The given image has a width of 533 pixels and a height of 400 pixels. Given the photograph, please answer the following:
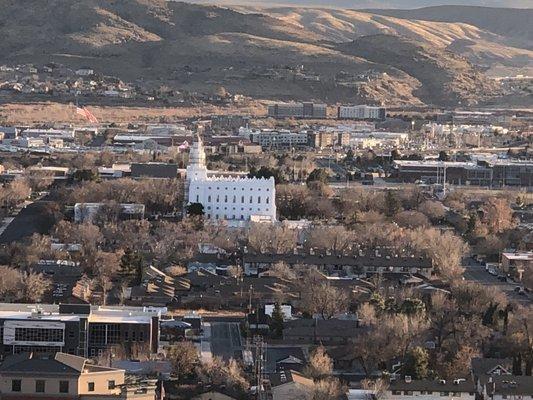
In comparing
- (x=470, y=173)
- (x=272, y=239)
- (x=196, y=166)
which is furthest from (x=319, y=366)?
(x=470, y=173)

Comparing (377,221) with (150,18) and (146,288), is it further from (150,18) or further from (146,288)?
(150,18)

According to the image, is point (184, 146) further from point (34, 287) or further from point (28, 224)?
Answer: point (34, 287)

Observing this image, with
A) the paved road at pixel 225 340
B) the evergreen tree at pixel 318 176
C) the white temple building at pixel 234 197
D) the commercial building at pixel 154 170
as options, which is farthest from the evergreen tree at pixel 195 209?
the paved road at pixel 225 340

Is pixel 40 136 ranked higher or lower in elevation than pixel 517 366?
lower

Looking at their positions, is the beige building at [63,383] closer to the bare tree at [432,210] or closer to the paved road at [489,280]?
the paved road at [489,280]

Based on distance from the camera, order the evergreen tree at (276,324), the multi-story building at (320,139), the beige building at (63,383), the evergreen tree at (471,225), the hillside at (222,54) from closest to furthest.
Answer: the beige building at (63,383)
the evergreen tree at (276,324)
the evergreen tree at (471,225)
the multi-story building at (320,139)
the hillside at (222,54)

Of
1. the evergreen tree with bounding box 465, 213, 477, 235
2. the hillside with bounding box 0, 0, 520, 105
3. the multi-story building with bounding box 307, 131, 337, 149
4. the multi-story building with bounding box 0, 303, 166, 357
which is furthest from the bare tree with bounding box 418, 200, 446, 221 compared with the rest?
the hillside with bounding box 0, 0, 520, 105
